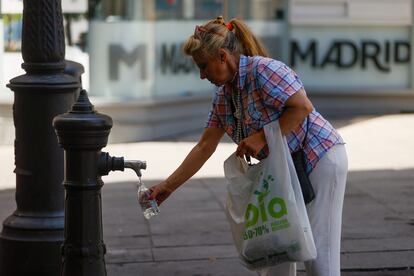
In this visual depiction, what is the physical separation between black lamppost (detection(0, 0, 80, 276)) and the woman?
1582 millimetres

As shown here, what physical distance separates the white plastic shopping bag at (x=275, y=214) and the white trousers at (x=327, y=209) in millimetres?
195

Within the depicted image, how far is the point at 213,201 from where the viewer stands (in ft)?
Result: 28.7

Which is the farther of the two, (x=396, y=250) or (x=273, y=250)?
(x=396, y=250)

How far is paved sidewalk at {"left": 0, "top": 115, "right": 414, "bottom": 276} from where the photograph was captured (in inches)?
257

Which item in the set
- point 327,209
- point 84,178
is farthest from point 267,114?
point 84,178

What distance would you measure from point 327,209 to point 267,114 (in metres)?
0.53

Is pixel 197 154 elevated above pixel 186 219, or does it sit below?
above

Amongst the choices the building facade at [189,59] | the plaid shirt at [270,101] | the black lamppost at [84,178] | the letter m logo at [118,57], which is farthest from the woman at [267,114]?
the letter m logo at [118,57]

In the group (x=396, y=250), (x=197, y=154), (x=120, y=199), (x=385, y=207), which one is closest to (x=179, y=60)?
(x=120, y=199)

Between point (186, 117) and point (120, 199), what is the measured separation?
190 inches

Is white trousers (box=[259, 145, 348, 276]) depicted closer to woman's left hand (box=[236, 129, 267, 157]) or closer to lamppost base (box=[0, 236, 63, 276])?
woman's left hand (box=[236, 129, 267, 157])

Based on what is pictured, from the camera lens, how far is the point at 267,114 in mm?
4367

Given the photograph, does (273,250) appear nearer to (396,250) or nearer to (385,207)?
(396,250)

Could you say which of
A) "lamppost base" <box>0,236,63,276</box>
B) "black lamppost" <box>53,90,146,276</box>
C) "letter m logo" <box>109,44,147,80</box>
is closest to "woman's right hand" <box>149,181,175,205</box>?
"black lamppost" <box>53,90,146,276</box>
